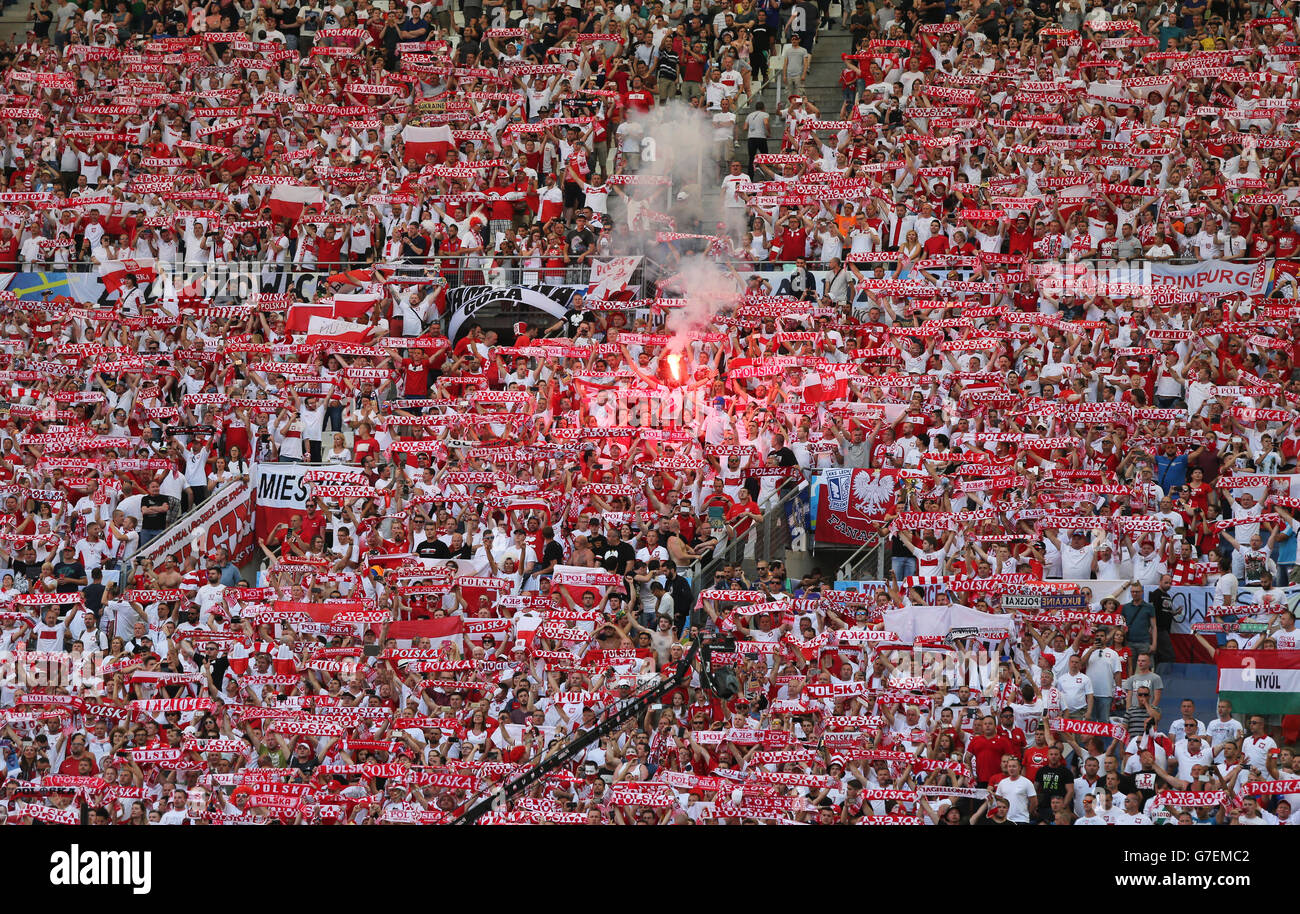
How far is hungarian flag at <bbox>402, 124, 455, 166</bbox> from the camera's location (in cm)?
2600

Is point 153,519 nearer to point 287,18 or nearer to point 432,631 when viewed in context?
point 432,631

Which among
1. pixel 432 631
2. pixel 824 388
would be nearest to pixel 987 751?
pixel 432 631

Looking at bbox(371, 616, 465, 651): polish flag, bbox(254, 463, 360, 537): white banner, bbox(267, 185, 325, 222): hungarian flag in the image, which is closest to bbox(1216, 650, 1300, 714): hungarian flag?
bbox(371, 616, 465, 651): polish flag

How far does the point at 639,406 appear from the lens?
21781 mm

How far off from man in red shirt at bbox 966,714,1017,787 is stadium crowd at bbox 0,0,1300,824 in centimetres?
4

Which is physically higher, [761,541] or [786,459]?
[786,459]

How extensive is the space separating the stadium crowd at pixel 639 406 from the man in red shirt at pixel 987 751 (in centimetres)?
4

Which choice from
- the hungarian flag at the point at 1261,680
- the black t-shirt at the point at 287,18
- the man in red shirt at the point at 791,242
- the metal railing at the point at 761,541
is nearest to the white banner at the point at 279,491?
the metal railing at the point at 761,541

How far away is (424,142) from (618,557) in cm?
863

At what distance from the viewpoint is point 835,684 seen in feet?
55.8

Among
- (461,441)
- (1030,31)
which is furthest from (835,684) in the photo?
(1030,31)

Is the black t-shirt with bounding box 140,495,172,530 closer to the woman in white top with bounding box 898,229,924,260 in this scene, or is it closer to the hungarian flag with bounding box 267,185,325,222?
the hungarian flag with bounding box 267,185,325,222

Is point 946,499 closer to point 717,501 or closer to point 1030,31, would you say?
point 717,501

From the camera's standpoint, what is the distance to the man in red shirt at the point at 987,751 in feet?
53.3
